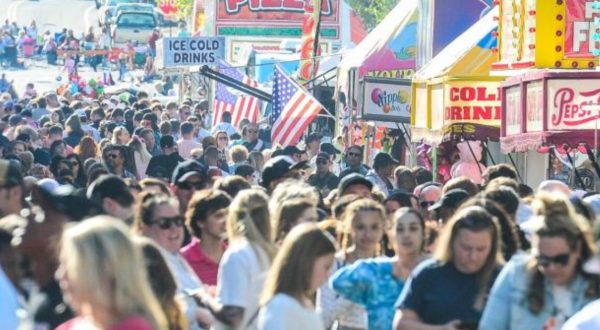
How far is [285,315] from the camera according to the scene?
23.2 ft

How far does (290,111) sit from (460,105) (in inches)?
168

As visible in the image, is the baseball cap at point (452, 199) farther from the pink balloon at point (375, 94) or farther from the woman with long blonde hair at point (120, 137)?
the pink balloon at point (375, 94)

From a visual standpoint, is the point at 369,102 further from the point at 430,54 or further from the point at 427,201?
the point at 427,201

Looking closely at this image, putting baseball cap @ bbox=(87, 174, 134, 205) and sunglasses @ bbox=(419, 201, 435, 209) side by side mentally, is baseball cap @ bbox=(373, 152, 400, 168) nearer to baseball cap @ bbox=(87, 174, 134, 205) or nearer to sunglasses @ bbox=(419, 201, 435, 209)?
sunglasses @ bbox=(419, 201, 435, 209)

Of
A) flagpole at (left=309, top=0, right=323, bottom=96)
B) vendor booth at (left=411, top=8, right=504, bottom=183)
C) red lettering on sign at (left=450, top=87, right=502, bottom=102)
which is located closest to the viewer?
vendor booth at (left=411, top=8, right=504, bottom=183)

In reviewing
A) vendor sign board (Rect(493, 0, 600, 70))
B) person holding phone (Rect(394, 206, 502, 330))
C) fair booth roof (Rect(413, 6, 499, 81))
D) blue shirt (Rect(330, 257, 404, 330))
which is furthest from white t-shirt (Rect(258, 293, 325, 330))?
fair booth roof (Rect(413, 6, 499, 81))

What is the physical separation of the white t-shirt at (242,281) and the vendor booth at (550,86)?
711cm

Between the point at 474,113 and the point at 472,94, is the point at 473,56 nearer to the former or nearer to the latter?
the point at 472,94

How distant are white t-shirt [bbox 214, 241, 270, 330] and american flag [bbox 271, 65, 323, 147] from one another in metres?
14.5

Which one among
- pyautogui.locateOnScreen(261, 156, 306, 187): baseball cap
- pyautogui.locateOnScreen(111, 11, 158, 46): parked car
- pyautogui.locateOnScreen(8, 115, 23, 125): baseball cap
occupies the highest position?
pyautogui.locateOnScreen(111, 11, 158, 46): parked car

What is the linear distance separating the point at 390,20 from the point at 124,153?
1568cm

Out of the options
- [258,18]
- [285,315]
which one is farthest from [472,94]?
[258,18]

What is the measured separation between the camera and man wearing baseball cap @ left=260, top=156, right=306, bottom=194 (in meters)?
12.1

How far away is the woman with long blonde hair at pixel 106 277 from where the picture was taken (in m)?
5.44
